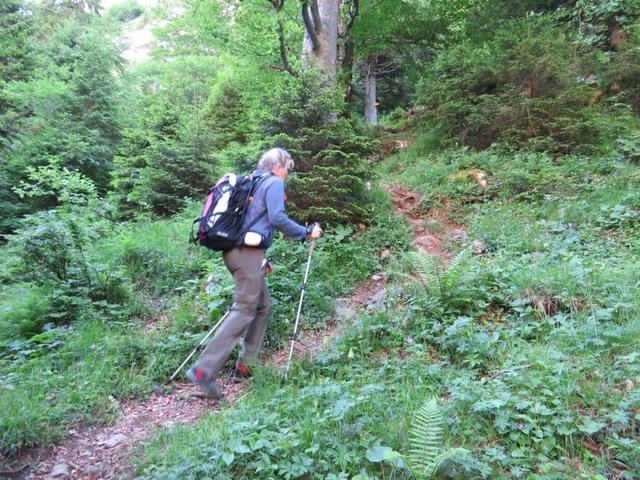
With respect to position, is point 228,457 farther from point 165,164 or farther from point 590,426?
point 165,164

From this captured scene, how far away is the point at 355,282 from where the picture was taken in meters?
6.03

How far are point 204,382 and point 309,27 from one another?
23.9 ft

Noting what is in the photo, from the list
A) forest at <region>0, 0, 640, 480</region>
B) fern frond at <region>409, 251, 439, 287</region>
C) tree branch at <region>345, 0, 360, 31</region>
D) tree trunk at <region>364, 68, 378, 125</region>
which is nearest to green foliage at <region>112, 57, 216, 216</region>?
forest at <region>0, 0, 640, 480</region>

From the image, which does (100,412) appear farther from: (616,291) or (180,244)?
(616,291)

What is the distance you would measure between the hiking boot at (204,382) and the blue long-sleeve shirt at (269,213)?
1.41 meters

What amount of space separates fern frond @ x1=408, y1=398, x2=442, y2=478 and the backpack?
235 cm

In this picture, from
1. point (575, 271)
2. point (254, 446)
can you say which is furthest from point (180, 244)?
point (575, 271)

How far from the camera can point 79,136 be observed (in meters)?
12.1

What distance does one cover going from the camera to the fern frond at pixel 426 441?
2.48 meters

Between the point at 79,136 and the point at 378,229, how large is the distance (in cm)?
1014

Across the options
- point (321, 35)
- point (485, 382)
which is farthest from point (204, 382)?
point (321, 35)

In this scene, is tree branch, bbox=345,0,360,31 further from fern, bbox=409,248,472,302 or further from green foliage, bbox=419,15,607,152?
fern, bbox=409,248,472,302

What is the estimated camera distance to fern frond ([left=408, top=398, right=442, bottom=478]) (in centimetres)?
248

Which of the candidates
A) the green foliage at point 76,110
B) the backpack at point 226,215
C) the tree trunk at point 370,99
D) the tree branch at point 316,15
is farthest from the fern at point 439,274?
the tree trunk at point 370,99
